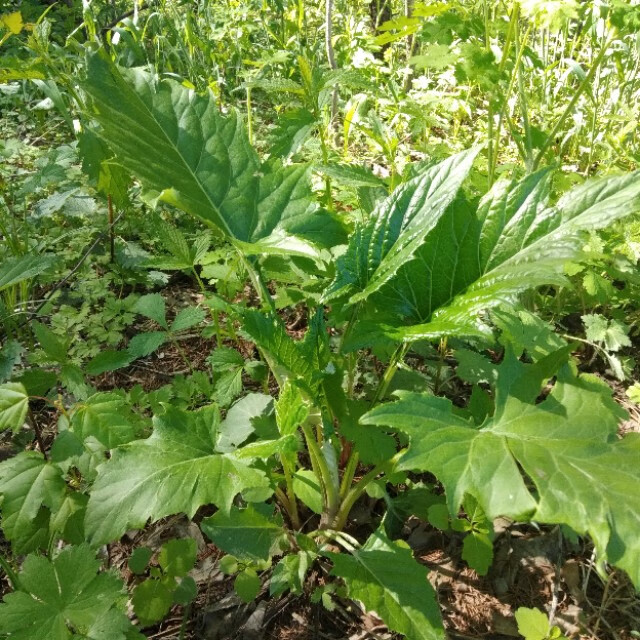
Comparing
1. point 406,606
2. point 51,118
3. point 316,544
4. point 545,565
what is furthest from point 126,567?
point 51,118

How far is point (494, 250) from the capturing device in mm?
1168

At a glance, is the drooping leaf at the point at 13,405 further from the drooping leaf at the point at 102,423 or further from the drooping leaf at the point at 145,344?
the drooping leaf at the point at 145,344

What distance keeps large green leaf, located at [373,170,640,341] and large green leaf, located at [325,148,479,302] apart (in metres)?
0.08

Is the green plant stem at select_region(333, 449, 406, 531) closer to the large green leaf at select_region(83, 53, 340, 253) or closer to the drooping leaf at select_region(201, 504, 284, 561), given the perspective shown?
the drooping leaf at select_region(201, 504, 284, 561)

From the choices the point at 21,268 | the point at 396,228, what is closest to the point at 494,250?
the point at 396,228

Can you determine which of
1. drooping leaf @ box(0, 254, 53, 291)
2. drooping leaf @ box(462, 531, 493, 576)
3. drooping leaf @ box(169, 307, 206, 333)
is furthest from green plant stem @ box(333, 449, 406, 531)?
drooping leaf @ box(0, 254, 53, 291)

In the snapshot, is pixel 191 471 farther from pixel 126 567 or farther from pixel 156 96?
pixel 156 96

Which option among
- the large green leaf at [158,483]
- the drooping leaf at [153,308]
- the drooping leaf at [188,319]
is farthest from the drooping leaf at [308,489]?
the drooping leaf at [153,308]

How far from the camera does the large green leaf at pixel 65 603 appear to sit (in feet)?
3.49

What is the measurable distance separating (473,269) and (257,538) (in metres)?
0.85

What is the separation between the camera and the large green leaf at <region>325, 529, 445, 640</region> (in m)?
1.16

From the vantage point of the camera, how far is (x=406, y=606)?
1.19 metres

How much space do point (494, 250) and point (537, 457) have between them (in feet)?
1.49

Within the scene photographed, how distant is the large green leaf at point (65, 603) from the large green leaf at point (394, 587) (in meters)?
0.49
